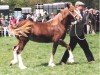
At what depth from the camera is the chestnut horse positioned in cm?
1284

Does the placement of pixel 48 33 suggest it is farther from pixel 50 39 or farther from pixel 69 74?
pixel 69 74

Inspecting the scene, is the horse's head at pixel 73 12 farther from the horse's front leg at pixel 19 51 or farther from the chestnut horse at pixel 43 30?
the horse's front leg at pixel 19 51

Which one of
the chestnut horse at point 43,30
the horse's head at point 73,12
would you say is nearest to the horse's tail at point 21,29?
the chestnut horse at point 43,30

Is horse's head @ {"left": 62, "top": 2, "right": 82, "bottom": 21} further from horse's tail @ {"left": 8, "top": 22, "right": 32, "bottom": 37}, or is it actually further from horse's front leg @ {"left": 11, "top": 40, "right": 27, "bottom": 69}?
horse's front leg @ {"left": 11, "top": 40, "right": 27, "bottom": 69}

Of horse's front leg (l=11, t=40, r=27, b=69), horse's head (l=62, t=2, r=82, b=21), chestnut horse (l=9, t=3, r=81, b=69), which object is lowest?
horse's front leg (l=11, t=40, r=27, b=69)

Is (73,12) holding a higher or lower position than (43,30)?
higher

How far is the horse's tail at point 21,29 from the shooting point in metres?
12.8

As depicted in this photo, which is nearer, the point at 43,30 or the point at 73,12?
the point at 73,12

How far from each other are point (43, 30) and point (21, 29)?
69cm

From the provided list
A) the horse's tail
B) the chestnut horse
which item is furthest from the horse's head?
the horse's tail

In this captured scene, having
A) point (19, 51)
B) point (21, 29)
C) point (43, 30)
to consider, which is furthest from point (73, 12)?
point (19, 51)

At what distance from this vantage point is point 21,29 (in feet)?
42.2

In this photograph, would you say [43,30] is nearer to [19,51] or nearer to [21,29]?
[21,29]

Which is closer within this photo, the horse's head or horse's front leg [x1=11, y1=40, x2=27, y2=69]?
horse's front leg [x1=11, y1=40, x2=27, y2=69]
